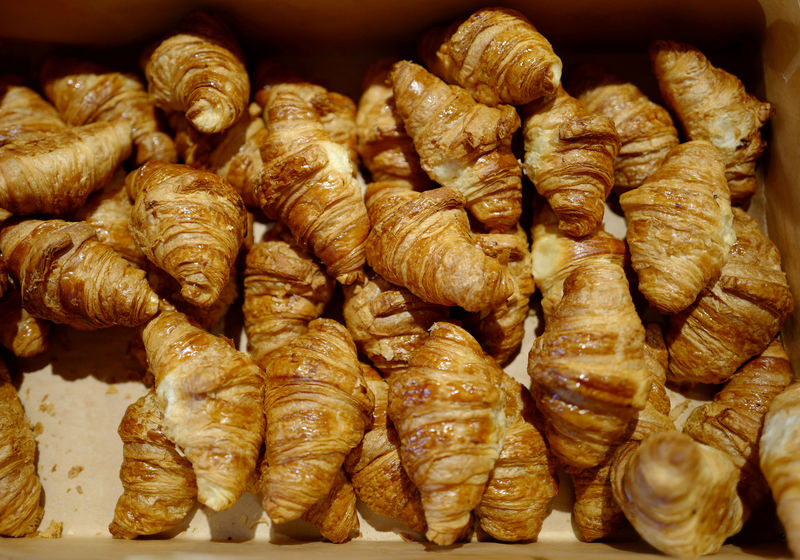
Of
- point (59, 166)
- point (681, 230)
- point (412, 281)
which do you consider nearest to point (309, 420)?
point (412, 281)

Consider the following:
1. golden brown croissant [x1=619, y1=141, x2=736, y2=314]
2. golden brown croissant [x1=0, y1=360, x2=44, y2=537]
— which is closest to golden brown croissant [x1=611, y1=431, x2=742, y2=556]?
golden brown croissant [x1=619, y1=141, x2=736, y2=314]

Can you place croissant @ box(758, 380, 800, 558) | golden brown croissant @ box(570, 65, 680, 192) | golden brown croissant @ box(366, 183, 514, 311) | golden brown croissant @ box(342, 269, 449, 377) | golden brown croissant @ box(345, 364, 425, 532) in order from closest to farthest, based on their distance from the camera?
croissant @ box(758, 380, 800, 558)
golden brown croissant @ box(366, 183, 514, 311)
golden brown croissant @ box(345, 364, 425, 532)
golden brown croissant @ box(342, 269, 449, 377)
golden brown croissant @ box(570, 65, 680, 192)

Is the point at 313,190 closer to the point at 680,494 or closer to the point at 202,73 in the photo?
the point at 202,73

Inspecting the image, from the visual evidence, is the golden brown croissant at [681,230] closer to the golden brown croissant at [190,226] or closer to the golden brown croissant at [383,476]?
the golden brown croissant at [383,476]

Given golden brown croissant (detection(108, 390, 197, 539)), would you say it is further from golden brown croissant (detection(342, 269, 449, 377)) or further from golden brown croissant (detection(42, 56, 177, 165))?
golden brown croissant (detection(42, 56, 177, 165))

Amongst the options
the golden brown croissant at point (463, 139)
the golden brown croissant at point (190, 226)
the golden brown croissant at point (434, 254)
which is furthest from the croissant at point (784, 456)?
the golden brown croissant at point (190, 226)

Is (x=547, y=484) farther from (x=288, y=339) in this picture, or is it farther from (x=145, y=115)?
(x=145, y=115)

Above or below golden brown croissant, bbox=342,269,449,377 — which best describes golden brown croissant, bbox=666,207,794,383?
above
